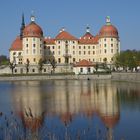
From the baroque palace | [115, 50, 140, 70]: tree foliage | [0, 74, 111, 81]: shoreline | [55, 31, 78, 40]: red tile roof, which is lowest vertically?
[0, 74, 111, 81]: shoreline

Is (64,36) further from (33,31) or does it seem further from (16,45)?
(16,45)

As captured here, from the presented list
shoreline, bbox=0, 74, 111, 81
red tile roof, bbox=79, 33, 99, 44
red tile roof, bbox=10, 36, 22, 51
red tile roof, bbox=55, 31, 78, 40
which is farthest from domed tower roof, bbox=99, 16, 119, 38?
shoreline, bbox=0, 74, 111, 81

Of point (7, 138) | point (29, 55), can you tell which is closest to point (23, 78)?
point (29, 55)

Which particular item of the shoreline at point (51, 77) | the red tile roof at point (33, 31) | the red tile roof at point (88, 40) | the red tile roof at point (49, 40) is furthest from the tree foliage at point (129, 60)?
the red tile roof at point (33, 31)

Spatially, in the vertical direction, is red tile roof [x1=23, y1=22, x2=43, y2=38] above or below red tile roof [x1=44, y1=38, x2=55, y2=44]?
above

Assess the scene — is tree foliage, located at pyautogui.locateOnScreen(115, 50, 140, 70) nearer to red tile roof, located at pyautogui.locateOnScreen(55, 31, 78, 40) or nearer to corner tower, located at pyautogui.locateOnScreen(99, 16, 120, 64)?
corner tower, located at pyautogui.locateOnScreen(99, 16, 120, 64)

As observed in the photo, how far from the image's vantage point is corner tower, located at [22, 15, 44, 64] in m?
78.2

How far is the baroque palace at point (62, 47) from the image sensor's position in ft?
258

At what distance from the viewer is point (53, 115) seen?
19047 millimetres

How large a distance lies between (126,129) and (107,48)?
66997 mm

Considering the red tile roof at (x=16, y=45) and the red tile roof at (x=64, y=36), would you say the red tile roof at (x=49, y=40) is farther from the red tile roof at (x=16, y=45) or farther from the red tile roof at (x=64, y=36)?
the red tile roof at (x=16, y=45)

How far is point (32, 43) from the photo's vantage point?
7850cm

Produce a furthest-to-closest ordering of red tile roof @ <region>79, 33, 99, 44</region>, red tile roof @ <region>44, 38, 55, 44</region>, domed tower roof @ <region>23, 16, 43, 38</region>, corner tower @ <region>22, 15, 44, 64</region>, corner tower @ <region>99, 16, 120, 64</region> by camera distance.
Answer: red tile roof @ <region>79, 33, 99, 44</region>, red tile roof @ <region>44, 38, 55, 44</region>, corner tower @ <region>99, 16, 120, 64</region>, corner tower @ <region>22, 15, 44, 64</region>, domed tower roof @ <region>23, 16, 43, 38</region>

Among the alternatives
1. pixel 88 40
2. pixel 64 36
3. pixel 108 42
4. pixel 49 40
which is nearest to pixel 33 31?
pixel 49 40
